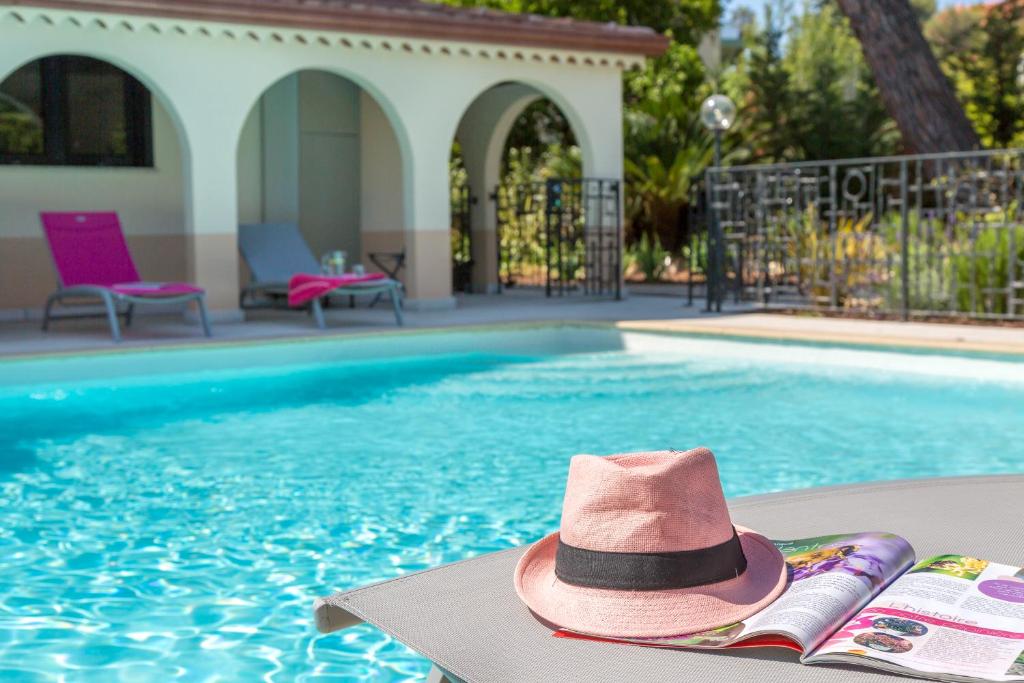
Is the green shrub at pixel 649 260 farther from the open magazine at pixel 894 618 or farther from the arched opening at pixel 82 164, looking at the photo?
the open magazine at pixel 894 618

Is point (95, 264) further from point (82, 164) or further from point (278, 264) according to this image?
point (82, 164)

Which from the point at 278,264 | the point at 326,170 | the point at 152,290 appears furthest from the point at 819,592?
the point at 326,170

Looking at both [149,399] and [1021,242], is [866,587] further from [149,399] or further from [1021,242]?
[1021,242]

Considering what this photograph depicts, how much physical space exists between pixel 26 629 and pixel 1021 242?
9706 mm

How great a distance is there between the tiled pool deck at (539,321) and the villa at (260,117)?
76 centimetres

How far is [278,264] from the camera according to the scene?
501 inches

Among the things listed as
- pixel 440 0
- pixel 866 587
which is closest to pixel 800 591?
pixel 866 587

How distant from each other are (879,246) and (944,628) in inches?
439

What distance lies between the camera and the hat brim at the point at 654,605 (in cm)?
209

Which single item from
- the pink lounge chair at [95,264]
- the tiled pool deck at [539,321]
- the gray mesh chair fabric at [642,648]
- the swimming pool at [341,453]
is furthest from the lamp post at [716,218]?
the gray mesh chair fabric at [642,648]

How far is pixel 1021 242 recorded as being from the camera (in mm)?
11227

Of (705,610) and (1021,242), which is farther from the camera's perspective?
(1021,242)

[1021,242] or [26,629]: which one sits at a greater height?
[1021,242]

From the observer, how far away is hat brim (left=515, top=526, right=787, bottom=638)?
209 centimetres
